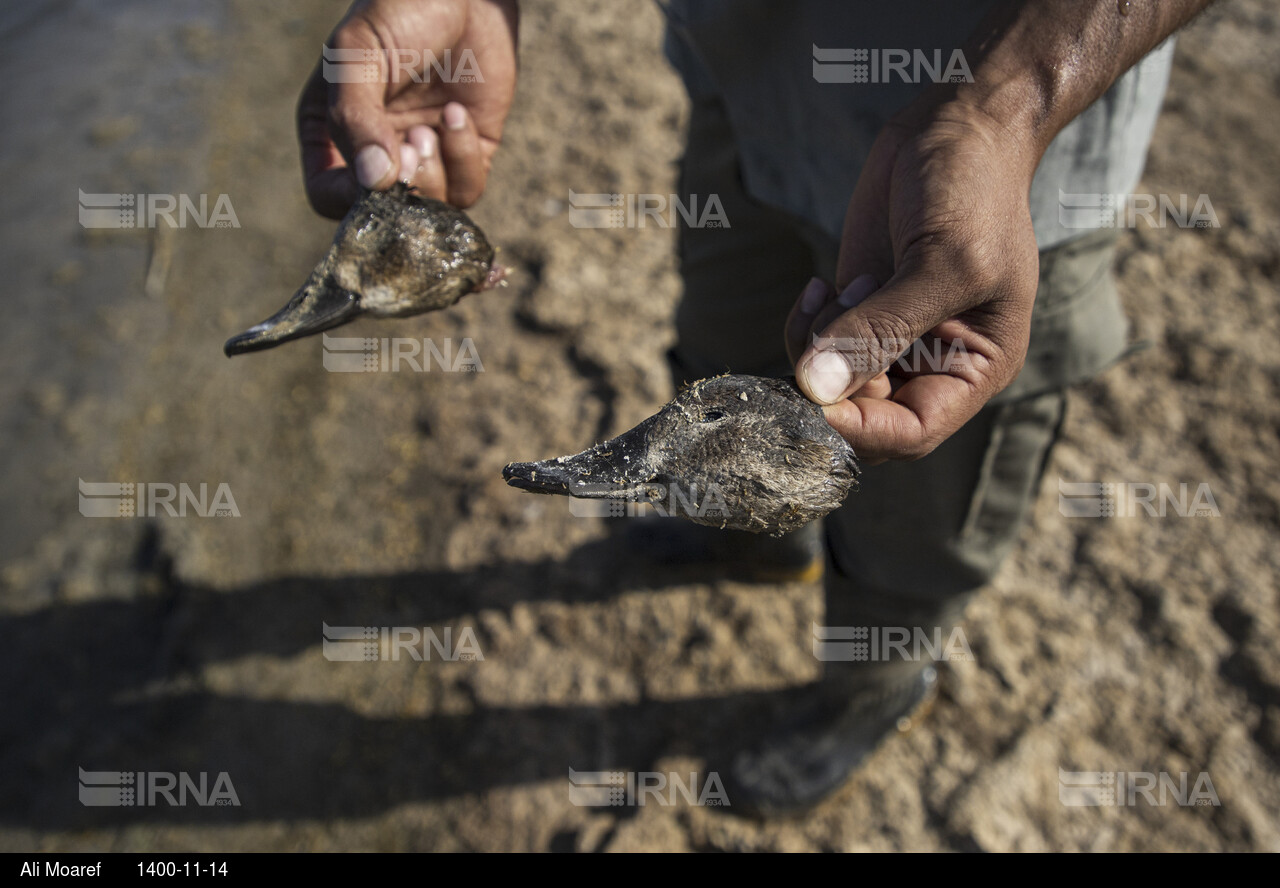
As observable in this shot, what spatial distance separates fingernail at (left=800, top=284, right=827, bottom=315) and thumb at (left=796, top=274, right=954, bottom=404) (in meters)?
0.25

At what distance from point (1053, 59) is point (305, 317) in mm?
1420

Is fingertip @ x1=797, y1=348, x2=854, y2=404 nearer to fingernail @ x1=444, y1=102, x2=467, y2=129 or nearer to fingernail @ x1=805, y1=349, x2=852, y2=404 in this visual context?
fingernail @ x1=805, y1=349, x2=852, y2=404

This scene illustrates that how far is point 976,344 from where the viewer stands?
1.32m

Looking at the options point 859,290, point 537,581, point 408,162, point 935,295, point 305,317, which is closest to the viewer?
point 935,295

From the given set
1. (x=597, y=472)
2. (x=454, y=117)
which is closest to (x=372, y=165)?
(x=454, y=117)

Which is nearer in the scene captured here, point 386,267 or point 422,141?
point 386,267

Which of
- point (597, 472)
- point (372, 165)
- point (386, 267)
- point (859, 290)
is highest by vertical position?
point (372, 165)

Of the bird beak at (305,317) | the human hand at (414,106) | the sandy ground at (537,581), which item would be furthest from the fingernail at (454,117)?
the sandy ground at (537,581)

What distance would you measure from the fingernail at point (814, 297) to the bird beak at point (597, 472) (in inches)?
16.4

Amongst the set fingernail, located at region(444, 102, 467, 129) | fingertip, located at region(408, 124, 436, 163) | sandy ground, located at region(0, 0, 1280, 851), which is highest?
fingernail, located at region(444, 102, 467, 129)

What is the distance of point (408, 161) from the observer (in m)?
1.87

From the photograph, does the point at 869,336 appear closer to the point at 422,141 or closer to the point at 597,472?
the point at 597,472

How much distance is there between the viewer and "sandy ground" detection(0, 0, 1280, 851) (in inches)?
88.2

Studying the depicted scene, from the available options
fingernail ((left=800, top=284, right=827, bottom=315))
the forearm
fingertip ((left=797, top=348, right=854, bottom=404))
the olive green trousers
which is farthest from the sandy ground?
the forearm
